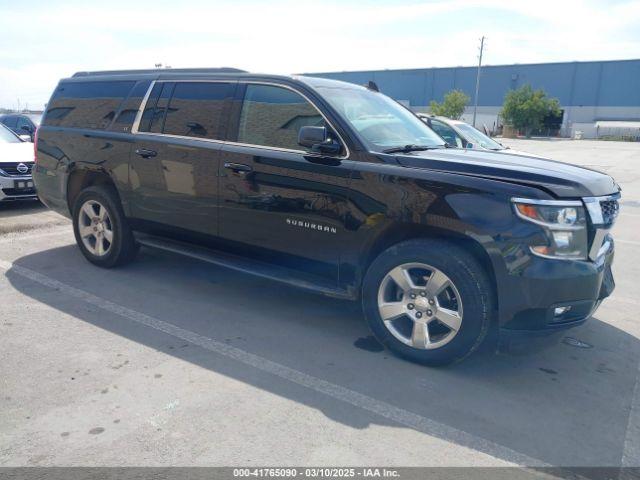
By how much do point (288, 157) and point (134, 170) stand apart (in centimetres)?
183

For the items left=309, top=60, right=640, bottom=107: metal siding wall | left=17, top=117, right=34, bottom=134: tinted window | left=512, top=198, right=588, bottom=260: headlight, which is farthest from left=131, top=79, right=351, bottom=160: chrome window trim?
left=309, top=60, right=640, bottom=107: metal siding wall

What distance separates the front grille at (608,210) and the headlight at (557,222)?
11.8 inches

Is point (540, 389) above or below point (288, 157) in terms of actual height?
below

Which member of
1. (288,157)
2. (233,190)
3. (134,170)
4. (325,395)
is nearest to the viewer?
(325,395)

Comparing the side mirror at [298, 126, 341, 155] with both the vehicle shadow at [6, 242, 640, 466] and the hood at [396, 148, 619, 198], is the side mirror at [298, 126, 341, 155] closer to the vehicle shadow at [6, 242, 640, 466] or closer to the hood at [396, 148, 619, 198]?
the hood at [396, 148, 619, 198]

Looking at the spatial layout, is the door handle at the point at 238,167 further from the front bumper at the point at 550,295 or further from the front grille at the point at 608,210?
the front grille at the point at 608,210

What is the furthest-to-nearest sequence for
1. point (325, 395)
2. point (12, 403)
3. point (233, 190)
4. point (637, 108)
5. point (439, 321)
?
point (637, 108), point (233, 190), point (439, 321), point (325, 395), point (12, 403)

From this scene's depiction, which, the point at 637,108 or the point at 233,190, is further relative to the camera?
the point at 637,108

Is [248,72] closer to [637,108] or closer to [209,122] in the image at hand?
[209,122]

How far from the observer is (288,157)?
13.8ft

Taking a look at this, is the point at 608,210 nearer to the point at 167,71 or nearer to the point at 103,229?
the point at 167,71

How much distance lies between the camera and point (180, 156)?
483cm

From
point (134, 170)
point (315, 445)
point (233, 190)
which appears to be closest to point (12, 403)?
point (315, 445)

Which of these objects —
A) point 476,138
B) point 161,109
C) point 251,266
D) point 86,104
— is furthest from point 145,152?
point 476,138
